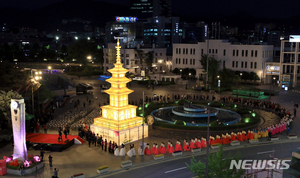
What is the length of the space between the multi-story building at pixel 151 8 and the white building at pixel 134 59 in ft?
304

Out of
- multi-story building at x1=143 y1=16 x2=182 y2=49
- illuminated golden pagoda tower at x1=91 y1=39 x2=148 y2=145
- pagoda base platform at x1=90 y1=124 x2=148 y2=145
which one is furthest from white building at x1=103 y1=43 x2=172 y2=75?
pagoda base platform at x1=90 y1=124 x2=148 y2=145

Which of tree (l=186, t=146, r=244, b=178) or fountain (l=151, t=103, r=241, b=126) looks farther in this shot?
fountain (l=151, t=103, r=241, b=126)

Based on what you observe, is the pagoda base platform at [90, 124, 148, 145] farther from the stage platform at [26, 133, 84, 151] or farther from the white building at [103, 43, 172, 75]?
the white building at [103, 43, 172, 75]

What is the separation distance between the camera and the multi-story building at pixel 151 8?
186 meters

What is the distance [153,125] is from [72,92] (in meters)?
25.8

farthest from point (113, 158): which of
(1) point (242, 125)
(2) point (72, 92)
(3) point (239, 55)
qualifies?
(3) point (239, 55)

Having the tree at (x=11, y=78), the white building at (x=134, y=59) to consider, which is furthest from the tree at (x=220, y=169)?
the white building at (x=134, y=59)

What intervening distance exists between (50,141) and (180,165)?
13.5 m

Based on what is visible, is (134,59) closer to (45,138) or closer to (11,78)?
(11,78)

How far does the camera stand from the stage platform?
2903cm

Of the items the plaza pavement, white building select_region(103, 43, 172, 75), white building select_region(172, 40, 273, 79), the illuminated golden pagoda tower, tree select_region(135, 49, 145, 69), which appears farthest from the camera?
white building select_region(103, 43, 172, 75)

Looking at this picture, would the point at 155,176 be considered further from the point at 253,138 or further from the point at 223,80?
the point at 223,80

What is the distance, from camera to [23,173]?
23.4 meters

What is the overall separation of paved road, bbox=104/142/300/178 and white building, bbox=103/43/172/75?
195 ft
